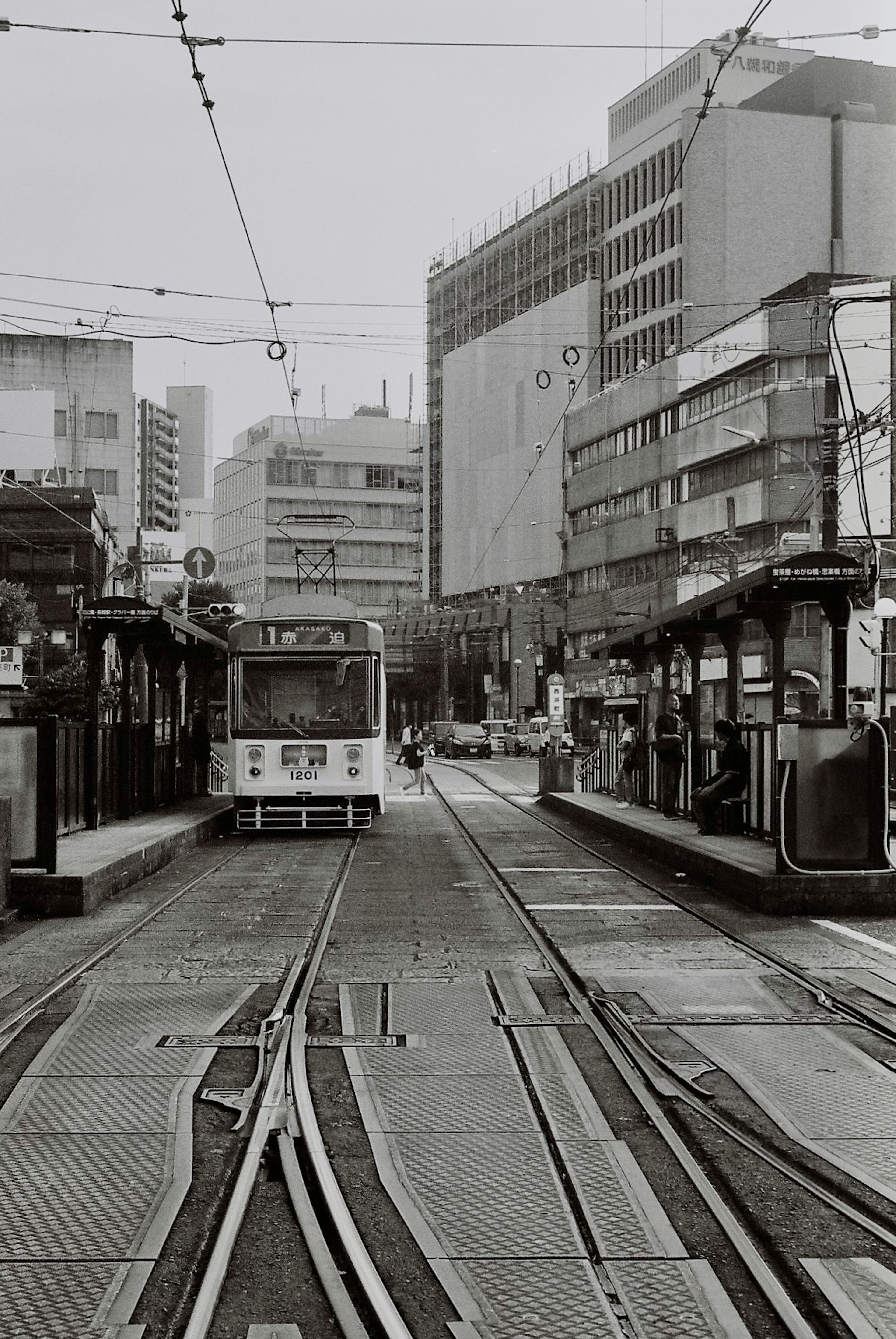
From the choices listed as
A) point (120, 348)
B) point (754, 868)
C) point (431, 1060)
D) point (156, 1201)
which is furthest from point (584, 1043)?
point (120, 348)

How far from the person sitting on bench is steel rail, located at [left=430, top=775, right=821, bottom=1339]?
19.1ft

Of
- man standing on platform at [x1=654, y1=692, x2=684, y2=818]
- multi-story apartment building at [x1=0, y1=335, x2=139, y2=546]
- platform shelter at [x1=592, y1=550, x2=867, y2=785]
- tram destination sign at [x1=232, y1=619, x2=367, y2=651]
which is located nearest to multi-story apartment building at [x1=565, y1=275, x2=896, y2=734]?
man standing on platform at [x1=654, y1=692, x2=684, y2=818]

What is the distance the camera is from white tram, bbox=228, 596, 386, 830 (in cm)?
2294

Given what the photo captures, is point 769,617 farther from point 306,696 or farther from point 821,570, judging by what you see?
point 306,696

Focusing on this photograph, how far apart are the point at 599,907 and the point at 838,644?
3.15m

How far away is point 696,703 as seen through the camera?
69.8ft

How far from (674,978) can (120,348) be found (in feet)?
298

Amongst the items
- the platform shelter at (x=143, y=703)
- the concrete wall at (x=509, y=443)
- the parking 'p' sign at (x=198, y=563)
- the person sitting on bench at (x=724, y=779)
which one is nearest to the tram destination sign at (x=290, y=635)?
the platform shelter at (x=143, y=703)

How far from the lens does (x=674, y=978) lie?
10.2 m

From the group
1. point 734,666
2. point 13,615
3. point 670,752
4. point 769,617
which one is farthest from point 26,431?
point 769,617

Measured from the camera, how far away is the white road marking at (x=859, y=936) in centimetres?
1161

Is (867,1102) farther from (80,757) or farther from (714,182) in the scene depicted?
(714,182)

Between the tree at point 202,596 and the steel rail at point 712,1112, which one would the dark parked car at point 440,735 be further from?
the steel rail at point 712,1112

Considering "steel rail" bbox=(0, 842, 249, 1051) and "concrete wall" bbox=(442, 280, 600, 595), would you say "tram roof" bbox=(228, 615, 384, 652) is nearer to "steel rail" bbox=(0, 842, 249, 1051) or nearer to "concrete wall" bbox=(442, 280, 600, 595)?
"steel rail" bbox=(0, 842, 249, 1051)
